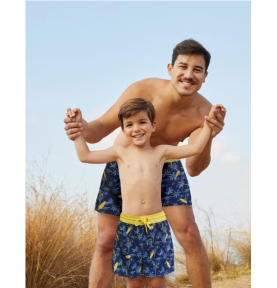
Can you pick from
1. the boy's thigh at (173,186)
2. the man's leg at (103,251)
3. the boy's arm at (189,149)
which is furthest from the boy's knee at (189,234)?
the boy's arm at (189,149)

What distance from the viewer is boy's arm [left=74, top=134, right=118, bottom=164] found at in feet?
8.80

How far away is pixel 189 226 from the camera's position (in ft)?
10.3

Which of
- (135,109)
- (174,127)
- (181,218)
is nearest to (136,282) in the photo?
(181,218)

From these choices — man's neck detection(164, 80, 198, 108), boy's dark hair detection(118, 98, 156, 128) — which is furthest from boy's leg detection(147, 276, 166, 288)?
man's neck detection(164, 80, 198, 108)

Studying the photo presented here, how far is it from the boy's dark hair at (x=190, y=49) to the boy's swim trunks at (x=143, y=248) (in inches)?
44.5

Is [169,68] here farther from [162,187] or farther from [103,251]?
[103,251]

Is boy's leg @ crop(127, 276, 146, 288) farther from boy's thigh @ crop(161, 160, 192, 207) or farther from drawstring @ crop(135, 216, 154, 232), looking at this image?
boy's thigh @ crop(161, 160, 192, 207)

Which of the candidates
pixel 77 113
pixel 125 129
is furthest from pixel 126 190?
pixel 77 113

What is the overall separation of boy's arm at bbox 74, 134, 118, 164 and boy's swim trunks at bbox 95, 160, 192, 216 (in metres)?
0.38

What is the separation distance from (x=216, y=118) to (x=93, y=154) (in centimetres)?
84

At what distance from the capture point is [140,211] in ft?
8.53

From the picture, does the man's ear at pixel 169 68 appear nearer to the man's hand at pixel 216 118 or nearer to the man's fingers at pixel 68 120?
the man's hand at pixel 216 118

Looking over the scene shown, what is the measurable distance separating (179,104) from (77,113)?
0.80m

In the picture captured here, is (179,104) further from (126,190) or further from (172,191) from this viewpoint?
(126,190)
